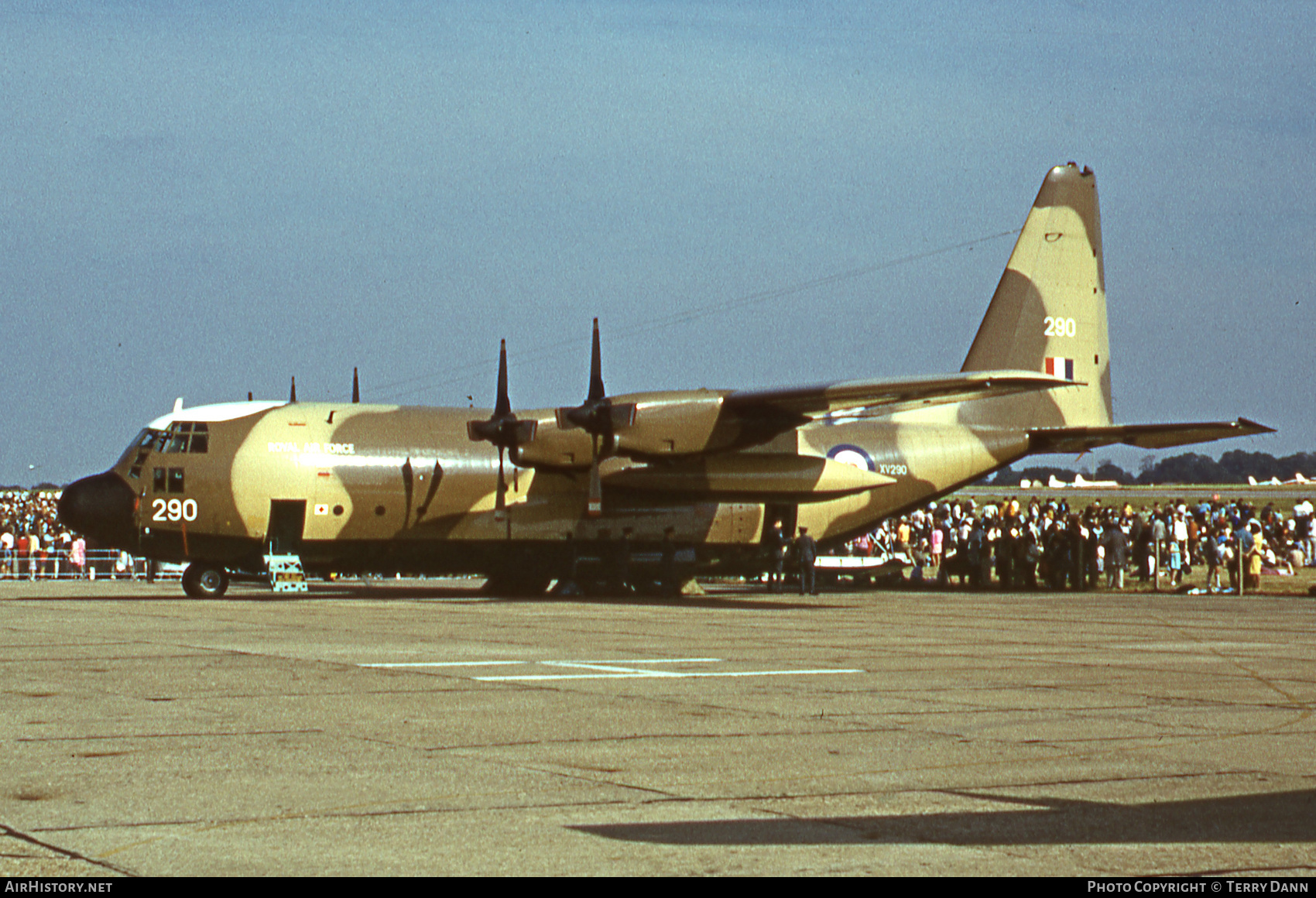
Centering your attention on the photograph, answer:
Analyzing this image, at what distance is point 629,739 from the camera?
9180mm

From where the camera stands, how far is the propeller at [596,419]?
1004 inches

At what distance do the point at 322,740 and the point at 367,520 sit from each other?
18237mm

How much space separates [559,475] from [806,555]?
608cm

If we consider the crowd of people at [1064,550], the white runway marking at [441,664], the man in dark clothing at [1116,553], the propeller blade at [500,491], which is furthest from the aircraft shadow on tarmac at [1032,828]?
the man in dark clothing at [1116,553]

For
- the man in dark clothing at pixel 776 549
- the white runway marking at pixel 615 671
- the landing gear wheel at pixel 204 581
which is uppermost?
the man in dark clothing at pixel 776 549

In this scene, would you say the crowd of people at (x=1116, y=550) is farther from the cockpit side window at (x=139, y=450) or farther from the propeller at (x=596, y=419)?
the cockpit side window at (x=139, y=450)

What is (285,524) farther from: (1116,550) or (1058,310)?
(1116,550)

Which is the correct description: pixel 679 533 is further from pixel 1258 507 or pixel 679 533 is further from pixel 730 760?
pixel 1258 507

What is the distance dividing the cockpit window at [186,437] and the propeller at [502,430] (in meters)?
4.90

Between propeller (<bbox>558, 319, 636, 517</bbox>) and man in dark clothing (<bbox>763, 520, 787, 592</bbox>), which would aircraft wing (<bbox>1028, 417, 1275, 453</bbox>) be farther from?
propeller (<bbox>558, 319, 636, 517</bbox>)

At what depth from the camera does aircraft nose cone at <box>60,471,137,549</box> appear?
25672 millimetres

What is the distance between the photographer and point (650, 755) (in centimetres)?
855

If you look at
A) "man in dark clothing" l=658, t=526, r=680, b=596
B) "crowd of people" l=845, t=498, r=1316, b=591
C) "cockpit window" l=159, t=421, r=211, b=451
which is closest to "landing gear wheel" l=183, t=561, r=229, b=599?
"cockpit window" l=159, t=421, r=211, b=451

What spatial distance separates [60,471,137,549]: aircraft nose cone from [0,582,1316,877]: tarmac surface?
8.08 meters
